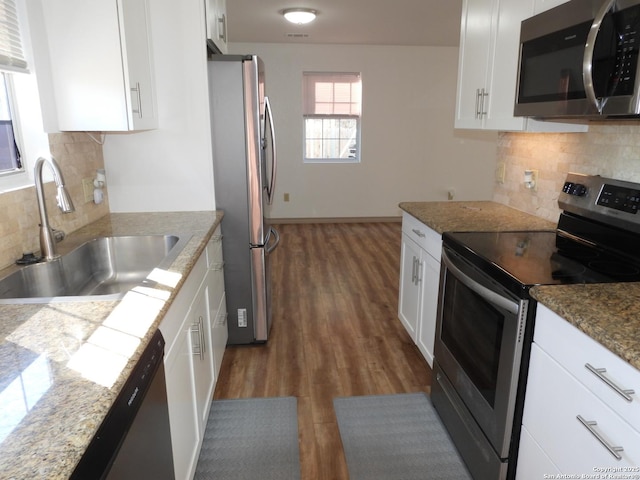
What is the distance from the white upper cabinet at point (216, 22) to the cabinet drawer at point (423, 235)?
61.5 inches

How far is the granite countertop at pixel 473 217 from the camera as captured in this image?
227 cm

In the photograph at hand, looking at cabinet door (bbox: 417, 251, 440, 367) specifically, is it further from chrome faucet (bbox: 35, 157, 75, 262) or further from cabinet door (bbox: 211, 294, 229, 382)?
chrome faucet (bbox: 35, 157, 75, 262)

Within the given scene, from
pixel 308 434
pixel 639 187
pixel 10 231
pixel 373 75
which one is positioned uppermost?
pixel 373 75

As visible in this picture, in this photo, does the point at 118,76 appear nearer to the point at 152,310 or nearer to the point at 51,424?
the point at 152,310

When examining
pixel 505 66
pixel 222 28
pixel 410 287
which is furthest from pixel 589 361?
pixel 222 28

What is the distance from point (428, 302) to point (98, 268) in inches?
66.0

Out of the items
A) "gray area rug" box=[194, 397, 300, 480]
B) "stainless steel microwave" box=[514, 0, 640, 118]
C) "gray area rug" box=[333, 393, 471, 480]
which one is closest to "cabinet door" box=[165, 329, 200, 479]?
"gray area rug" box=[194, 397, 300, 480]

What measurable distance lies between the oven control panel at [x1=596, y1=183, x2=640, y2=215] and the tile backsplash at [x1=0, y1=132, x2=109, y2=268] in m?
2.36

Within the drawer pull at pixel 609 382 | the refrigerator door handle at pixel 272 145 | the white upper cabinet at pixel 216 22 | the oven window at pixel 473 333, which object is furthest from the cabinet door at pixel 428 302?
the white upper cabinet at pixel 216 22

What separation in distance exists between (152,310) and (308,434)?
47.4 inches

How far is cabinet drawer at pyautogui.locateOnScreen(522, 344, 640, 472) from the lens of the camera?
110 cm

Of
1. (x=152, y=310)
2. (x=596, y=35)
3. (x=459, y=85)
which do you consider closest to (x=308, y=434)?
(x=152, y=310)

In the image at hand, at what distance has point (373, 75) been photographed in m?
6.26

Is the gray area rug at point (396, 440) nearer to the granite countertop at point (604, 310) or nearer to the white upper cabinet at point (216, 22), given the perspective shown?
the granite countertop at point (604, 310)
